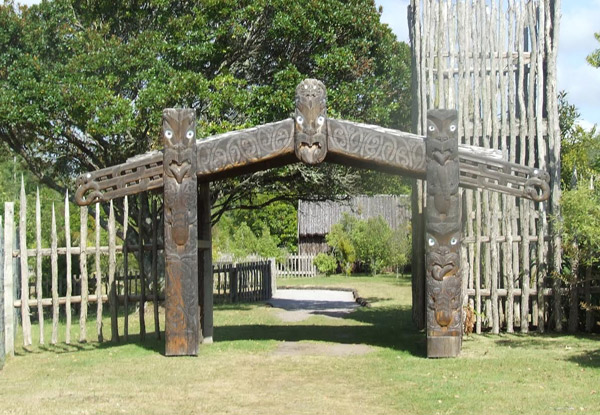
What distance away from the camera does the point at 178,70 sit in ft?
58.2

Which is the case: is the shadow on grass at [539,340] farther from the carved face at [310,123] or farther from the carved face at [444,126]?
the carved face at [310,123]

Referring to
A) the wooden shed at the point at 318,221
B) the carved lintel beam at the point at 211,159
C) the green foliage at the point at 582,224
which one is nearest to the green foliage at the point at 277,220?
the wooden shed at the point at 318,221

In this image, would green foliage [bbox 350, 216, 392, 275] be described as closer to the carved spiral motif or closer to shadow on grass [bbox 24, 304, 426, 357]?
shadow on grass [bbox 24, 304, 426, 357]

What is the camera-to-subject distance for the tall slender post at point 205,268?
1317 cm

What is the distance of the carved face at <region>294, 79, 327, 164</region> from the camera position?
450 inches

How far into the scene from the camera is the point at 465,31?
14648mm

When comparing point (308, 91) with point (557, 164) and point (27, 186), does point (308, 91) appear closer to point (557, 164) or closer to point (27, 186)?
point (557, 164)

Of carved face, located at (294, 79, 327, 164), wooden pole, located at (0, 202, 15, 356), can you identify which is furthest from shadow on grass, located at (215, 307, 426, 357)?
wooden pole, located at (0, 202, 15, 356)

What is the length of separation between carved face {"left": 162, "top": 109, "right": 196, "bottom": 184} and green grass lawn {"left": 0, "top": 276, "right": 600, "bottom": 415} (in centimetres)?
266

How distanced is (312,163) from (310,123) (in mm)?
563

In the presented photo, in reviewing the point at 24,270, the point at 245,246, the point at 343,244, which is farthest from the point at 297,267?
the point at 24,270

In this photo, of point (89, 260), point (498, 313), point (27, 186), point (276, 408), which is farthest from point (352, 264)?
point (276, 408)

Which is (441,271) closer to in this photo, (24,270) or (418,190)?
(418,190)

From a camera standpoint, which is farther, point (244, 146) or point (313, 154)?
point (244, 146)
